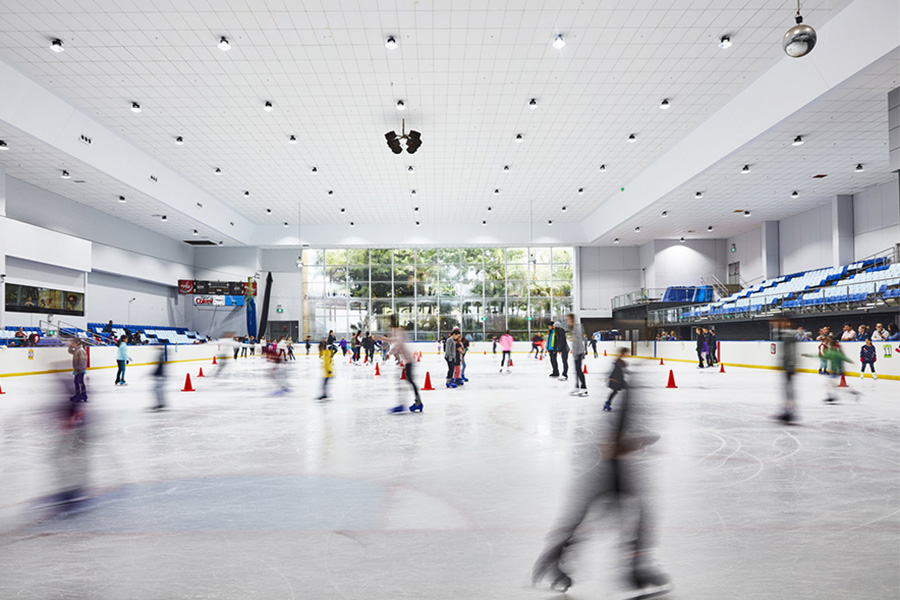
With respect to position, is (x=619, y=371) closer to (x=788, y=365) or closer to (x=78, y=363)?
(x=788, y=365)

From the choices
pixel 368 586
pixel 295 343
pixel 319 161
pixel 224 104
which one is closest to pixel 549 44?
pixel 224 104

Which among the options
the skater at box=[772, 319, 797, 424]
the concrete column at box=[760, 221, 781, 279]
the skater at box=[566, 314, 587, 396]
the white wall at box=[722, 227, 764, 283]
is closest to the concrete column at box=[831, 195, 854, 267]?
the concrete column at box=[760, 221, 781, 279]

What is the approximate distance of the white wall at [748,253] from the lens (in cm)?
3183

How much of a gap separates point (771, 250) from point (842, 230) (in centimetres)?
583

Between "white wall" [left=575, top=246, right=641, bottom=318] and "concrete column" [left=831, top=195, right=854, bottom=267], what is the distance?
13743 mm

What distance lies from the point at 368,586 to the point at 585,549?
1.19m

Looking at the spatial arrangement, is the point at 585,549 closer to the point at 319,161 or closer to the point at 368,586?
the point at 368,586

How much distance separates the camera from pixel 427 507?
12.4 feet

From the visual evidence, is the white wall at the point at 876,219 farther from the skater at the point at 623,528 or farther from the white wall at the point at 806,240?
the skater at the point at 623,528

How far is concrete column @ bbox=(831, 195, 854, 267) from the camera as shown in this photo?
78.0 ft

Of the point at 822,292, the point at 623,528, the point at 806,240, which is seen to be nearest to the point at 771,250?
the point at 806,240

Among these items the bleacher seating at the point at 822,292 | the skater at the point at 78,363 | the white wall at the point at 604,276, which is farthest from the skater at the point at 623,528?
the white wall at the point at 604,276

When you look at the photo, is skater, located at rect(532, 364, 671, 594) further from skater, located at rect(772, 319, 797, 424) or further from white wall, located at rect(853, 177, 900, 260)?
white wall, located at rect(853, 177, 900, 260)

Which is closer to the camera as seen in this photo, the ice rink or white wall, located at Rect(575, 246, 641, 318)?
the ice rink
